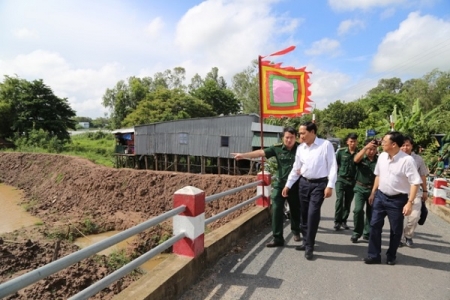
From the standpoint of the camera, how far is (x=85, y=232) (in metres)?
13.0

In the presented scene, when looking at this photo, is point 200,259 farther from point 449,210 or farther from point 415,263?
point 449,210

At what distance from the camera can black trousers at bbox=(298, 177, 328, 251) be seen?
406 cm

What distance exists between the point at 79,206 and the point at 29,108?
23.4 meters

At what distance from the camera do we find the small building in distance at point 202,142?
77.3 feet

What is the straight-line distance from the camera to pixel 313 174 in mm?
4105

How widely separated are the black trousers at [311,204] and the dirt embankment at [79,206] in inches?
150


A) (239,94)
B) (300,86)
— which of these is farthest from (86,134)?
(300,86)

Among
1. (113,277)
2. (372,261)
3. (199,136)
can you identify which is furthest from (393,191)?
(199,136)

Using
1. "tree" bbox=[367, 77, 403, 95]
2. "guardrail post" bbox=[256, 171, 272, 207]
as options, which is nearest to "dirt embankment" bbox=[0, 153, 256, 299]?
"guardrail post" bbox=[256, 171, 272, 207]

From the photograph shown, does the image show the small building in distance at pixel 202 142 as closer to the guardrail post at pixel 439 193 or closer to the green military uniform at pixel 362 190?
the guardrail post at pixel 439 193

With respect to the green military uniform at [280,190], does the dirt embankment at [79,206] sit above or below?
below

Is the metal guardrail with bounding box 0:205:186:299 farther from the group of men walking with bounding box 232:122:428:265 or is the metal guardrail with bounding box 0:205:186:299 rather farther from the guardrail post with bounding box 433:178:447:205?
the guardrail post with bounding box 433:178:447:205

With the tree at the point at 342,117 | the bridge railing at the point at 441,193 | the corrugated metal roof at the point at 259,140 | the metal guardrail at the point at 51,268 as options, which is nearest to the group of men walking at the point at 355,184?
the metal guardrail at the point at 51,268

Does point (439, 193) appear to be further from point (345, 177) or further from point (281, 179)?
point (281, 179)
